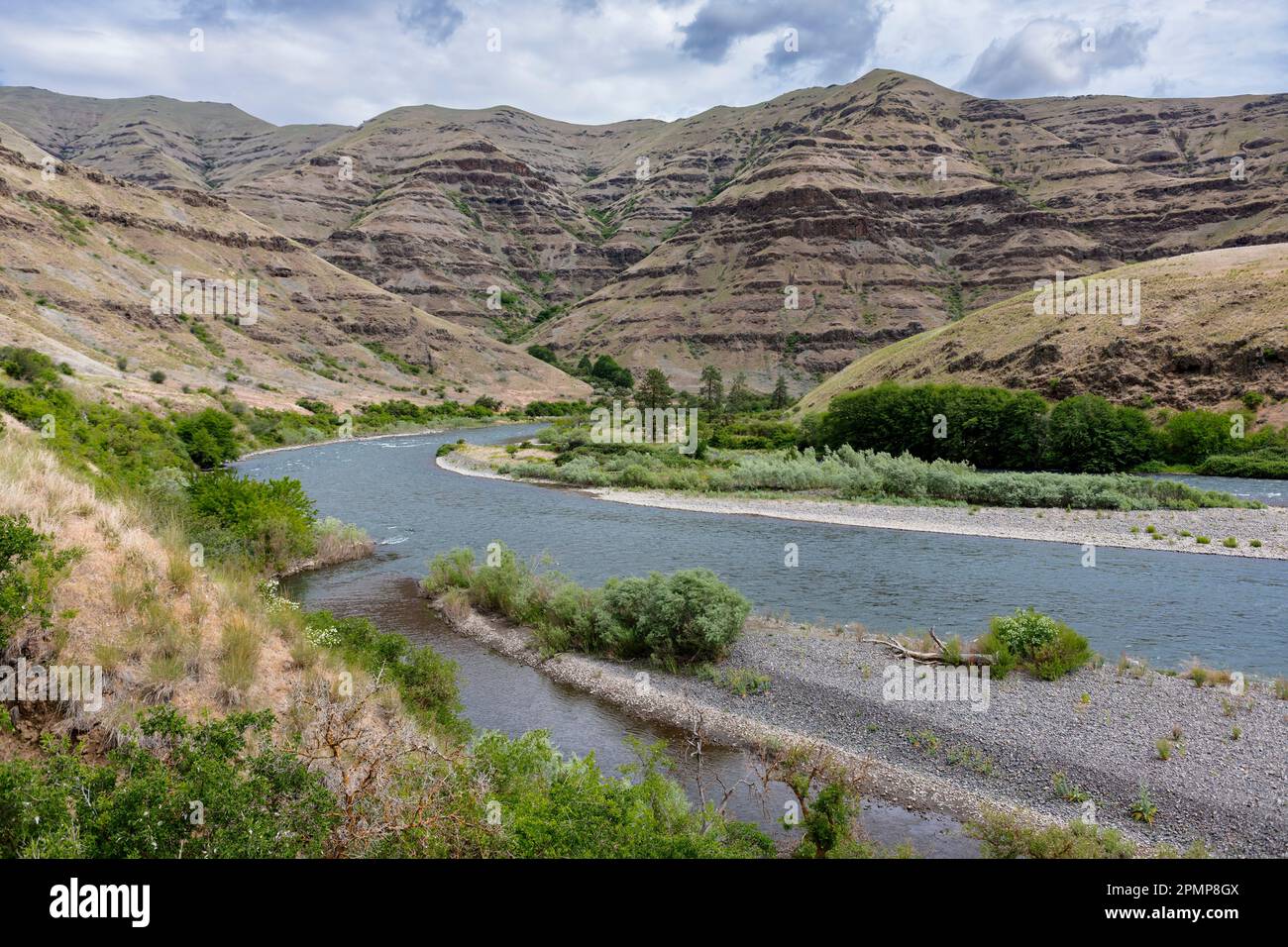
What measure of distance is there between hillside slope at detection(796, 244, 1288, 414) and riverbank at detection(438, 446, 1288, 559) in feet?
87.8

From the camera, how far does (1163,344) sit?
60.3 meters

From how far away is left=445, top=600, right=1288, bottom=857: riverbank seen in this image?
1011 cm

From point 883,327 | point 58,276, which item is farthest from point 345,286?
point 883,327

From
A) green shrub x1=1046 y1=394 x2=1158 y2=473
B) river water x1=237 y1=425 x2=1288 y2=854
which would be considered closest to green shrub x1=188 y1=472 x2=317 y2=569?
river water x1=237 y1=425 x2=1288 y2=854

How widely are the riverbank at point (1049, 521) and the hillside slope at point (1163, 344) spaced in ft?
87.8

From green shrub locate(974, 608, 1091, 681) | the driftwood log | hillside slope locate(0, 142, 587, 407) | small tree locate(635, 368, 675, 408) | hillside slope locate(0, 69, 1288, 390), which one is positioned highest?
hillside slope locate(0, 69, 1288, 390)

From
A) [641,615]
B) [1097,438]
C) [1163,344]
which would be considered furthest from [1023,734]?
[1163,344]

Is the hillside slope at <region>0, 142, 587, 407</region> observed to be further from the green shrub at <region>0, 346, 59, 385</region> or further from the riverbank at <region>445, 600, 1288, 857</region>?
the riverbank at <region>445, 600, 1288, 857</region>

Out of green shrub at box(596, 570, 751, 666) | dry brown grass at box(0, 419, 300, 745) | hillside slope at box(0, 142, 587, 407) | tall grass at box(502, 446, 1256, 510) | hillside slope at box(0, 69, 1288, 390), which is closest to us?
dry brown grass at box(0, 419, 300, 745)

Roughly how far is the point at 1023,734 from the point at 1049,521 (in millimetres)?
25692

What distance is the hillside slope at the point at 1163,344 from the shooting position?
5606cm

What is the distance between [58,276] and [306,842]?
10392 centimetres

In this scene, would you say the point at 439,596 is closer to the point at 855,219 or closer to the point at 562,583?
the point at 562,583

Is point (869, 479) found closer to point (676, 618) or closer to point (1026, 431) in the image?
point (1026, 431)
